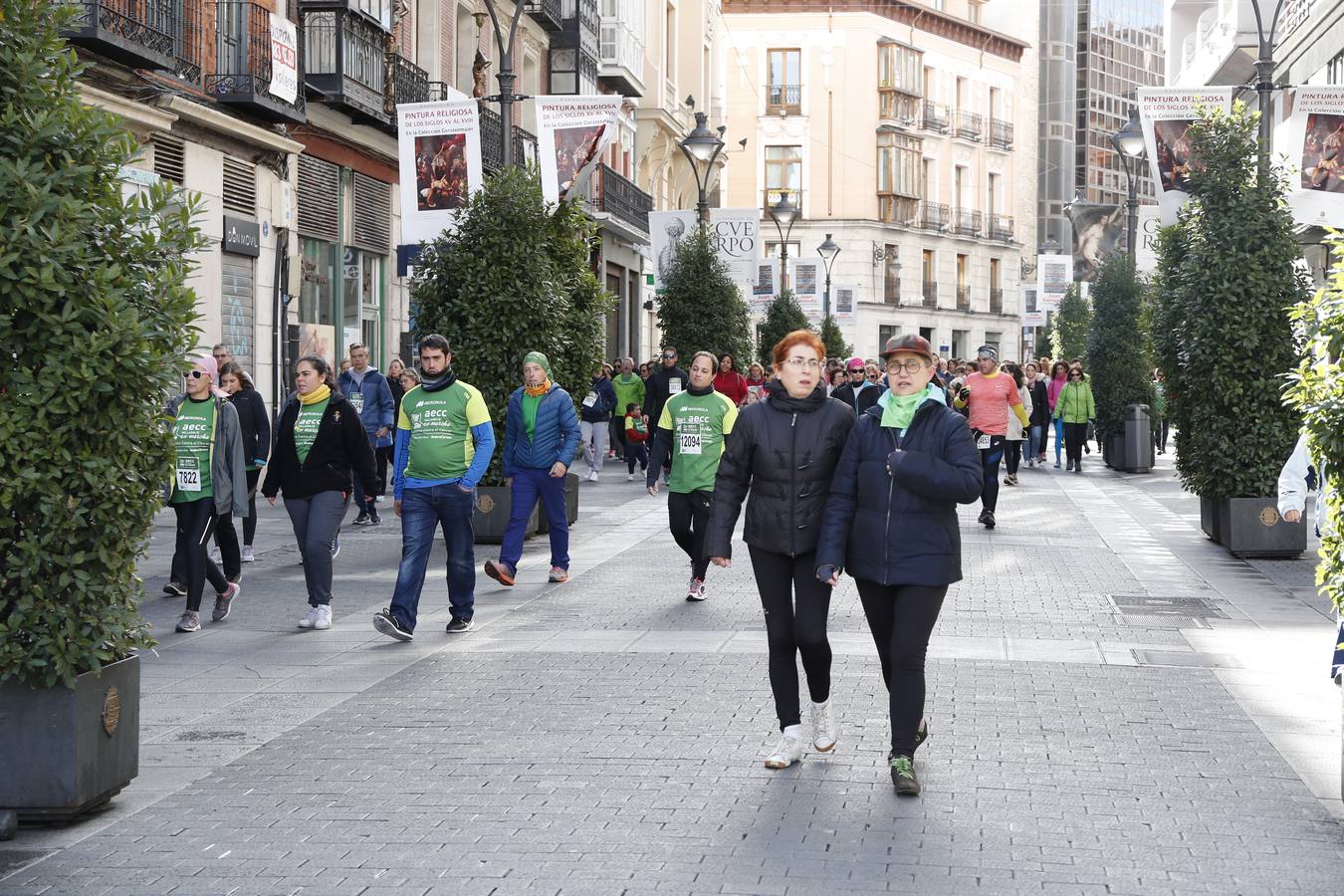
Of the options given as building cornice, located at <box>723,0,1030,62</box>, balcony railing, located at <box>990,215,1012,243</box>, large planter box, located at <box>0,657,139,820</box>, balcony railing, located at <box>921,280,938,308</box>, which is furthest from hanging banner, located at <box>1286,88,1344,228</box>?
balcony railing, located at <box>990,215,1012,243</box>

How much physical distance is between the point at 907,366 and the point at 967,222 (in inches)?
2966

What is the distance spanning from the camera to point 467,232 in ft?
58.5

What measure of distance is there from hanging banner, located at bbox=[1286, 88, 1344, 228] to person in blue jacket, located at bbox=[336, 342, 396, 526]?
988 centimetres

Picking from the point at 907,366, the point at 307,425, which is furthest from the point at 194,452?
the point at 907,366

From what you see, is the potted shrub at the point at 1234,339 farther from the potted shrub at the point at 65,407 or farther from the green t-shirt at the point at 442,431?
the potted shrub at the point at 65,407

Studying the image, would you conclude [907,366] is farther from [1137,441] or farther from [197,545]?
[1137,441]

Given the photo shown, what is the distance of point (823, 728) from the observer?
740 centimetres

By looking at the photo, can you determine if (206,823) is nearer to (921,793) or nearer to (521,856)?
(521,856)

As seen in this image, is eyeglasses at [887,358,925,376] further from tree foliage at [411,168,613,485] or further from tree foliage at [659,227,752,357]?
tree foliage at [659,227,752,357]

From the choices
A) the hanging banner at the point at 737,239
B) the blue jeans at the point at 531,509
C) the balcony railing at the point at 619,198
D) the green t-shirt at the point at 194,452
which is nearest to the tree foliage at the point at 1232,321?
the blue jeans at the point at 531,509

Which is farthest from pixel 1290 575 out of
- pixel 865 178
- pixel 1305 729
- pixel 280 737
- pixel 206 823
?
pixel 865 178

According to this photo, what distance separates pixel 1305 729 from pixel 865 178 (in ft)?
226

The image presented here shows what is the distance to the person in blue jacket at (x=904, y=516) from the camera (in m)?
6.83

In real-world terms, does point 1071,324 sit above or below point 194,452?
above
